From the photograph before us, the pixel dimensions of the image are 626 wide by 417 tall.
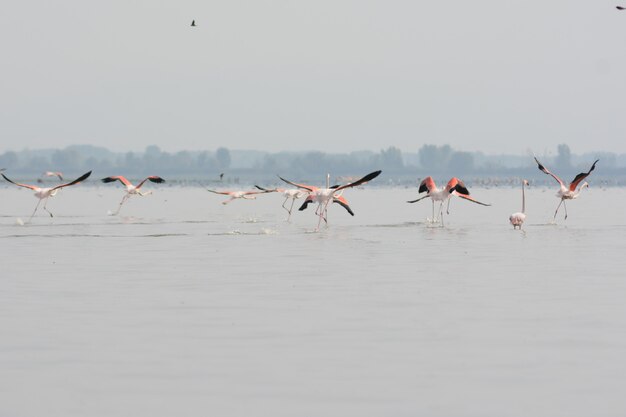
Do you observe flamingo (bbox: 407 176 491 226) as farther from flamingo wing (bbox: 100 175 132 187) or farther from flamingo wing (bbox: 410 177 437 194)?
flamingo wing (bbox: 100 175 132 187)

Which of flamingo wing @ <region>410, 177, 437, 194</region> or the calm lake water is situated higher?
flamingo wing @ <region>410, 177, 437, 194</region>

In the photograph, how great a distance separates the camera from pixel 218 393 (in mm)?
9594

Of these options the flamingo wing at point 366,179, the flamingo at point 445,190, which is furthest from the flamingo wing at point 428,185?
the flamingo wing at point 366,179

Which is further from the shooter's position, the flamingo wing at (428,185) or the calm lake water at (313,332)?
the flamingo wing at (428,185)

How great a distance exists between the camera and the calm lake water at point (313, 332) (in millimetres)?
9398

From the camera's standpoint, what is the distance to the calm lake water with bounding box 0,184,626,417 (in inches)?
370

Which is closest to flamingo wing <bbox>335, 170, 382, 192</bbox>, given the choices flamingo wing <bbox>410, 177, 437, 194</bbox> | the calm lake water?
the calm lake water

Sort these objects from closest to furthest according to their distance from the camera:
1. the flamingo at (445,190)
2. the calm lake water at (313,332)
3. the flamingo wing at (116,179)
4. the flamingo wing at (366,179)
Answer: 1. the calm lake water at (313,332)
2. the flamingo wing at (366,179)
3. the flamingo at (445,190)
4. the flamingo wing at (116,179)

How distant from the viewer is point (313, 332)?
12859mm

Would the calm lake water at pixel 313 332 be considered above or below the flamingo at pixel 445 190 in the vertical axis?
below

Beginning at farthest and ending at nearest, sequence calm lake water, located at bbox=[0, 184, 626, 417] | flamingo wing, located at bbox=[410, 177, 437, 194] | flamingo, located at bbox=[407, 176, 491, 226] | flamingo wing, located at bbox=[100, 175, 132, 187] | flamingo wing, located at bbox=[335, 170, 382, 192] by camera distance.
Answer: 1. flamingo wing, located at bbox=[100, 175, 132, 187]
2. flamingo wing, located at bbox=[410, 177, 437, 194]
3. flamingo, located at bbox=[407, 176, 491, 226]
4. flamingo wing, located at bbox=[335, 170, 382, 192]
5. calm lake water, located at bbox=[0, 184, 626, 417]

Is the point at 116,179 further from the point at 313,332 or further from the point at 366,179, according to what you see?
the point at 313,332

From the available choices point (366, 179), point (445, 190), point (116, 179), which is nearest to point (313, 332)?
point (366, 179)

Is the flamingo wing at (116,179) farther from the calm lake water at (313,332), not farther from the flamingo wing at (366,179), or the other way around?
the calm lake water at (313,332)
